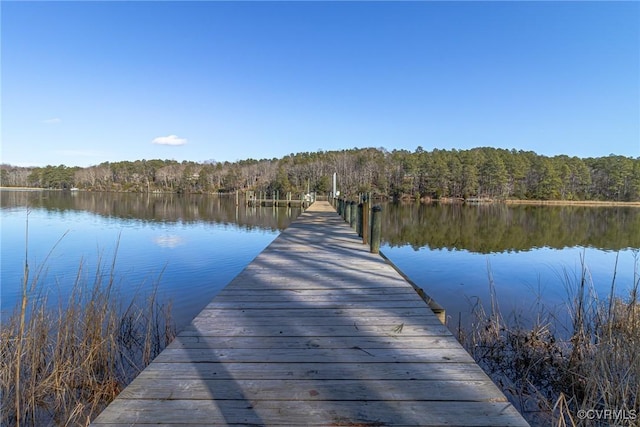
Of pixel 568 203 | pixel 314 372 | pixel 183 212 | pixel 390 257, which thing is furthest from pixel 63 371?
pixel 568 203

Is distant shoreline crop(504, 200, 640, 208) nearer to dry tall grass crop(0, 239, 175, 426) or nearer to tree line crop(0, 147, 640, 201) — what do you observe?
tree line crop(0, 147, 640, 201)

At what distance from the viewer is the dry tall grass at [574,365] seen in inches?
108

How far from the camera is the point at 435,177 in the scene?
63.0 meters

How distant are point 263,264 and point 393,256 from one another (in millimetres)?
8035

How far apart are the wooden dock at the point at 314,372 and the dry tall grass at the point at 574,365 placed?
1.24 metres

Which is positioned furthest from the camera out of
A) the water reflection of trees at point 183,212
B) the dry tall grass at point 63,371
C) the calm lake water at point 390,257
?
the water reflection of trees at point 183,212

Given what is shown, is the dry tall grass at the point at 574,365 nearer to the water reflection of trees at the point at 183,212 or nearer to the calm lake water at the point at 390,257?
the calm lake water at the point at 390,257

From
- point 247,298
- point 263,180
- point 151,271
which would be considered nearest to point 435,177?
point 263,180

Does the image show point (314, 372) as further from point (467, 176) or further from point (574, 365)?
point (467, 176)

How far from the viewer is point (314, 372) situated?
78.7 inches

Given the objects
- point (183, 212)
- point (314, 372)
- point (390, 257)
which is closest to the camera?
point (314, 372)

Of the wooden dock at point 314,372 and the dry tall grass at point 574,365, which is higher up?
the wooden dock at point 314,372

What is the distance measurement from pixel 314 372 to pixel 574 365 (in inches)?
141

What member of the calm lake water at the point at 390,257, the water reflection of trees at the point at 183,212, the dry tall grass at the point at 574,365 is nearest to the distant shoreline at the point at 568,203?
the water reflection of trees at the point at 183,212
